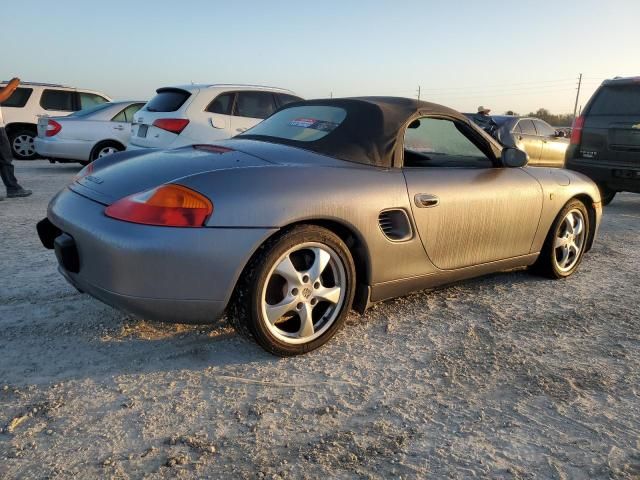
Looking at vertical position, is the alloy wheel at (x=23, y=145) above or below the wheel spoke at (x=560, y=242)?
below

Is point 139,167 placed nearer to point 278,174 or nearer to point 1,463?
point 278,174

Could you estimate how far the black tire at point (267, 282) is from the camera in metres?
2.58

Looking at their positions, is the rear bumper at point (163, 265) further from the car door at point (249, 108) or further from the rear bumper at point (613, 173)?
the rear bumper at point (613, 173)

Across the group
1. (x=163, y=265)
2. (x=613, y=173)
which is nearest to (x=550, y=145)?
(x=613, y=173)

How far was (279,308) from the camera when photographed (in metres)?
2.70

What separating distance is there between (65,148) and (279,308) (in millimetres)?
8641

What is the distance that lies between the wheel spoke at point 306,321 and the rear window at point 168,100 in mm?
5232

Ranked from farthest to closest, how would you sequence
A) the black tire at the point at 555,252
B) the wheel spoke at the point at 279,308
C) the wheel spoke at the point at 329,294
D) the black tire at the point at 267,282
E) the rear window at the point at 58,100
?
1. the rear window at the point at 58,100
2. the black tire at the point at 555,252
3. the wheel spoke at the point at 329,294
4. the wheel spoke at the point at 279,308
5. the black tire at the point at 267,282

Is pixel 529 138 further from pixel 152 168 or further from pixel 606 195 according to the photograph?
pixel 152 168

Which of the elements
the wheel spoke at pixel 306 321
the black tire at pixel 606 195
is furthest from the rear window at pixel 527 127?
the wheel spoke at pixel 306 321

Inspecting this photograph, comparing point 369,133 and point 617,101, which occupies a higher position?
point 617,101

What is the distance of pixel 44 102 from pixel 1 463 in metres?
12.3

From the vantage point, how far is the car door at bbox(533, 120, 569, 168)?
13.1 m

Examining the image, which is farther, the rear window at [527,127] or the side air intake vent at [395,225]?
the rear window at [527,127]
